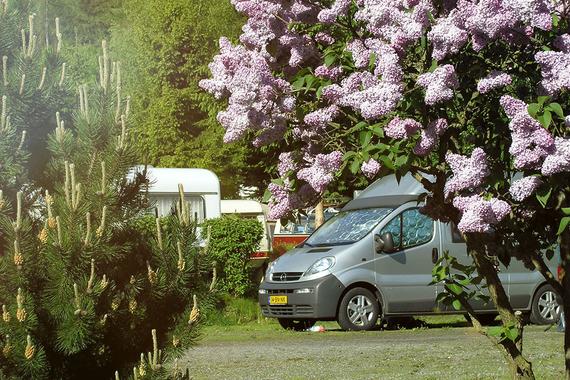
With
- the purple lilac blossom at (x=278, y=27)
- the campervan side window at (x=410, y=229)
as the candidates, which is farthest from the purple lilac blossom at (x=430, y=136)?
the campervan side window at (x=410, y=229)

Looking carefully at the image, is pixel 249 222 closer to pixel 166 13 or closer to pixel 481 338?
pixel 481 338

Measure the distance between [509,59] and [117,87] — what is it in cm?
227

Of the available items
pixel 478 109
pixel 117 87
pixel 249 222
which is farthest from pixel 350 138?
pixel 249 222

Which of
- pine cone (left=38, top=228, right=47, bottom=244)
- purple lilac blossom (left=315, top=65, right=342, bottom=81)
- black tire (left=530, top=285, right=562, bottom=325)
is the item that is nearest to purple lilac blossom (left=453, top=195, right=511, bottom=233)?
purple lilac blossom (left=315, top=65, right=342, bottom=81)

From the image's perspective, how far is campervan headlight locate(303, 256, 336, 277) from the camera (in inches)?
782

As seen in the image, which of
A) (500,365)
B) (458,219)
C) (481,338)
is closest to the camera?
(458,219)

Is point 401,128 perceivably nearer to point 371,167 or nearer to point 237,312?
point 371,167

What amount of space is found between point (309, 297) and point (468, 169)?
13.1 meters

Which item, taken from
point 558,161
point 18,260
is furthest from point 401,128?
point 18,260

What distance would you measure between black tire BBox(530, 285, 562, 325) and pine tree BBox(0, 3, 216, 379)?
1455 centimetres

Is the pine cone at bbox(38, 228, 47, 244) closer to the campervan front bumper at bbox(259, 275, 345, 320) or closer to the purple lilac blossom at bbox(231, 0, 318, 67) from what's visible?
the purple lilac blossom at bbox(231, 0, 318, 67)

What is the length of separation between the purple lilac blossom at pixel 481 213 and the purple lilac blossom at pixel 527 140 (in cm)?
25

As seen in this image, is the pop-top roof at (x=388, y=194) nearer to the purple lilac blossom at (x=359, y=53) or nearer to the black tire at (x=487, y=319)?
the black tire at (x=487, y=319)

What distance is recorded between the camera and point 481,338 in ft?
59.6
